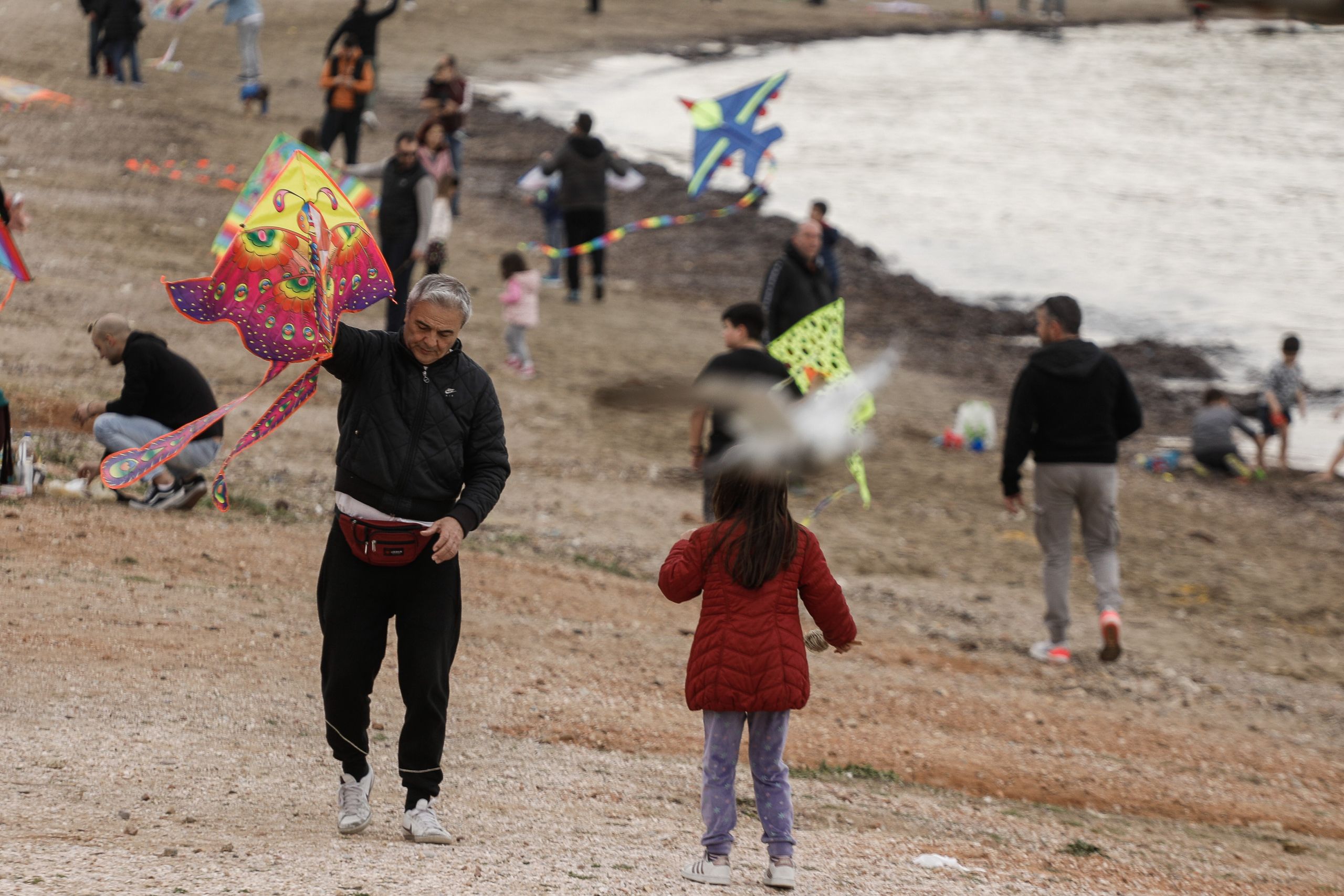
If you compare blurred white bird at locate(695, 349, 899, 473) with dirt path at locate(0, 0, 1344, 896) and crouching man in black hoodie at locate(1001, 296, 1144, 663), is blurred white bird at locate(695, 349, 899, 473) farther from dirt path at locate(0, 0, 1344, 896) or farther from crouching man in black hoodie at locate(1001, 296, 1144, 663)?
crouching man in black hoodie at locate(1001, 296, 1144, 663)

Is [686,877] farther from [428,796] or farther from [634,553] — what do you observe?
[634,553]

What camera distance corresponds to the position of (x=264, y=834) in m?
4.78

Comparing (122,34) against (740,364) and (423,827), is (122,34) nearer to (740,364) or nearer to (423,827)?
(740,364)

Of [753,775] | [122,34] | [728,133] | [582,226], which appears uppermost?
[122,34]

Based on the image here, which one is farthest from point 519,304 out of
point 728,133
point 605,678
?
point 605,678

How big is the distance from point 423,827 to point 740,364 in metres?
3.71

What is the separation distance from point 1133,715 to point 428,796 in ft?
15.8

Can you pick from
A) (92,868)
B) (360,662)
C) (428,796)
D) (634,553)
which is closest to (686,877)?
(428,796)

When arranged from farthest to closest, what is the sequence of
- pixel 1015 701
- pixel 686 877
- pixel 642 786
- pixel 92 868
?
pixel 1015 701, pixel 642 786, pixel 686 877, pixel 92 868

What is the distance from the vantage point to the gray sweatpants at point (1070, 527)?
8.76 m

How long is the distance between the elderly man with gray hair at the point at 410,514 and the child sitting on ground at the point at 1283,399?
478 inches

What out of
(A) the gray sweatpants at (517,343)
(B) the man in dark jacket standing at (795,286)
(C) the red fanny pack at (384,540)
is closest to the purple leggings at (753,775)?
(C) the red fanny pack at (384,540)

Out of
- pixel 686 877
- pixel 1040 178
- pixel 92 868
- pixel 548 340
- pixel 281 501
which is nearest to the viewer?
pixel 92 868

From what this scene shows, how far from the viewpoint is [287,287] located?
4.71 m
